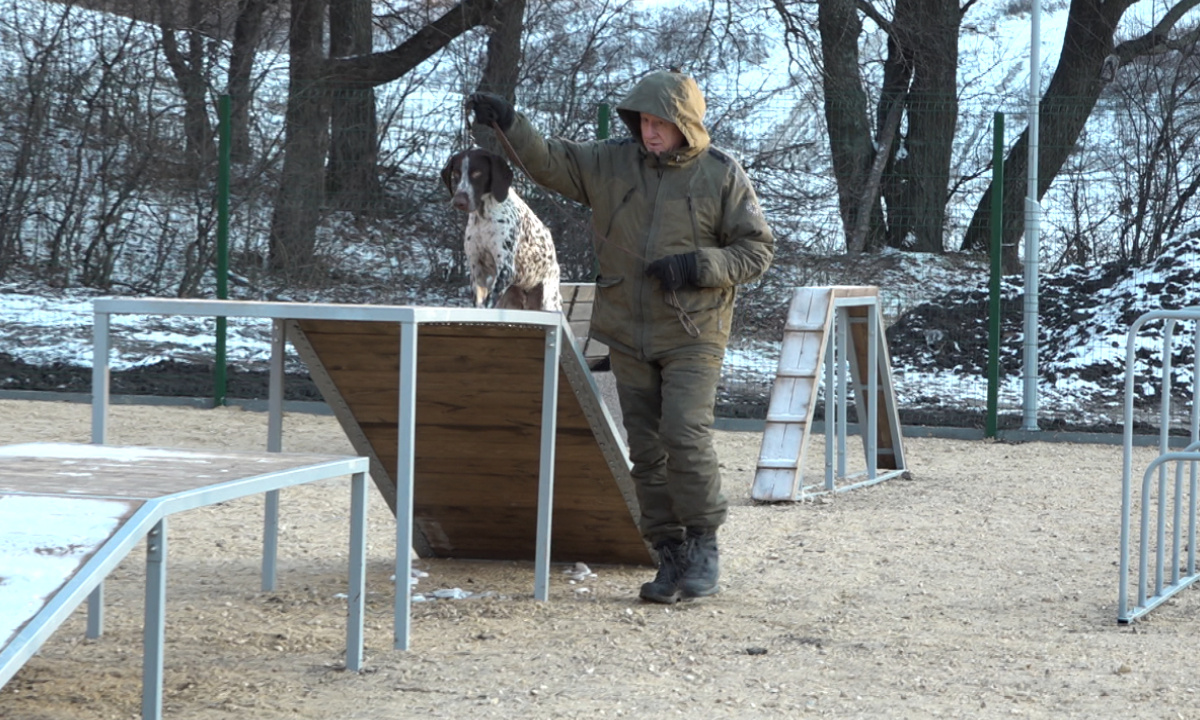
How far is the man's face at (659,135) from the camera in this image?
431 cm

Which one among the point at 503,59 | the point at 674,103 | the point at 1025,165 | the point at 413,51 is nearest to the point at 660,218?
the point at 674,103

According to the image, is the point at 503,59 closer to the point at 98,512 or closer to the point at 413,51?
the point at 413,51

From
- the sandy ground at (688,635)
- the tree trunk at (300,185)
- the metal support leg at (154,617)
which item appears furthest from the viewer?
the tree trunk at (300,185)

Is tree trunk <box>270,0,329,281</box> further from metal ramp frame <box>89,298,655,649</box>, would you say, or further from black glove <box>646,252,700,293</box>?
black glove <box>646,252,700,293</box>

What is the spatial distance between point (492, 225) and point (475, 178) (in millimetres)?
180

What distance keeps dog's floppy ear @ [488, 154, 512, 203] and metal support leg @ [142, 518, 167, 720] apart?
8.41ft

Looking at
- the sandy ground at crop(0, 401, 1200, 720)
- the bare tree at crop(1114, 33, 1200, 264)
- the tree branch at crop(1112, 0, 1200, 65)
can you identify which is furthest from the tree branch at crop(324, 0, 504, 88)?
the sandy ground at crop(0, 401, 1200, 720)

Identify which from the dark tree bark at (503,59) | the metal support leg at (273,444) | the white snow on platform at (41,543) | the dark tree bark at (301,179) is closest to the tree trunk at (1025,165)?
the dark tree bark at (503,59)

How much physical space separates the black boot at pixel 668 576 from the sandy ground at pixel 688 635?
7cm

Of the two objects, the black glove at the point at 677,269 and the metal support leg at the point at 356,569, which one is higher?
the black glove at the point at 677,269

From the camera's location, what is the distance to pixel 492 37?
11.3m

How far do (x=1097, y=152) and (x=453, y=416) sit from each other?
21.6 ft

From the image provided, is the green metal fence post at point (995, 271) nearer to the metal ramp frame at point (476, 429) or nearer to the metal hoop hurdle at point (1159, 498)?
the metal hoop hurdle at point (1159, 498)

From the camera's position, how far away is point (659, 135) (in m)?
4.33
